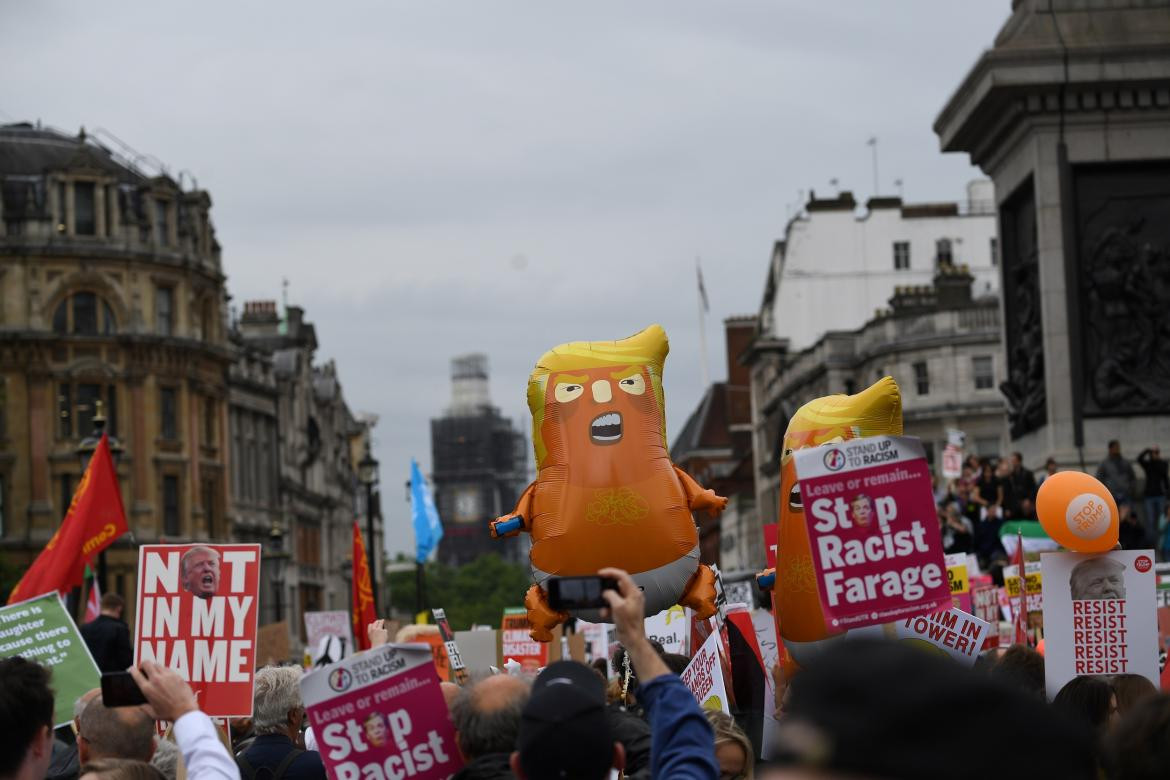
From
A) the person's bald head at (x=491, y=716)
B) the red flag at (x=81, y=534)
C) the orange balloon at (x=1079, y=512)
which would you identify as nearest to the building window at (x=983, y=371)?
the red flag at (x=81, y=534)

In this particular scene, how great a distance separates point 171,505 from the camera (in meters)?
75.7

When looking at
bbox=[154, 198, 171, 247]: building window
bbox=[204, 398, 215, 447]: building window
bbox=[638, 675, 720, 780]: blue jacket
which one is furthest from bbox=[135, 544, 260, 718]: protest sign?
bbox=[204, 398, 215, 447]: building window

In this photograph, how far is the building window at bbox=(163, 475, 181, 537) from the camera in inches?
2965

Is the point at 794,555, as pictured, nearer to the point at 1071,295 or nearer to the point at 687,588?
the point at 687,588

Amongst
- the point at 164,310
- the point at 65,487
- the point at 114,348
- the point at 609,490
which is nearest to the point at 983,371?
the point at 164,310

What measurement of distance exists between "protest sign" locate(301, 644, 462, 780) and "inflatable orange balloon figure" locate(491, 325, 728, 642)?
13.1ft

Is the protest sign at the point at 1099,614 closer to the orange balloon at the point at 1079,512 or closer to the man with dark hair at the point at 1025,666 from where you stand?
the man with dark hair at the point at 1025,666

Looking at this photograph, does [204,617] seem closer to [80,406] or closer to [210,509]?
[80,406]

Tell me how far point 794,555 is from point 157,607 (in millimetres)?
3550

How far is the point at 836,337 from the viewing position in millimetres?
78500

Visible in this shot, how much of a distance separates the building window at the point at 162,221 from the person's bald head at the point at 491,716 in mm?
70917

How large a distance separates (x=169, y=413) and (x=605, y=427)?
67.6 m

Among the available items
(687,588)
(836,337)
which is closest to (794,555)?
(687,588)

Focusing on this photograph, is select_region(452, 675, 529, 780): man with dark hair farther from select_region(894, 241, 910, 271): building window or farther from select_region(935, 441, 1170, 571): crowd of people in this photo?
select_region(894, 241, 910, 271): building window
